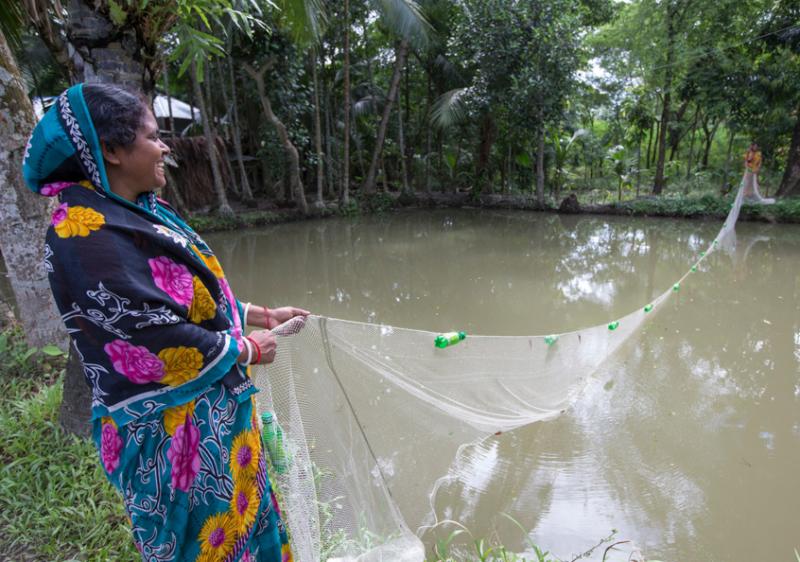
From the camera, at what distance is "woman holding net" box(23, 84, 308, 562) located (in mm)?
766

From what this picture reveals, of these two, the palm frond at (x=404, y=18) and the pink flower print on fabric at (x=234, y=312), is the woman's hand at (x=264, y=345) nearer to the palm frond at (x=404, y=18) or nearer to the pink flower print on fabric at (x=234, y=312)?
the pink flower print on fabric at (x=234, y=312)

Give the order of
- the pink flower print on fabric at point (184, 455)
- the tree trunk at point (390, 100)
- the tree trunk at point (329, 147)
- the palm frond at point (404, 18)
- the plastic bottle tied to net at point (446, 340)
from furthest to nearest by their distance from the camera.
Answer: the tree trunk at point (329, 147), the tree trunk at point (390, 100), the palm frond at point (404, 18), the plastic bottle tied to net at point (446, 340), the pink flower print on fabric at point (184, 455)

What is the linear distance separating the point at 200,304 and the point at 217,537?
0.45 metres

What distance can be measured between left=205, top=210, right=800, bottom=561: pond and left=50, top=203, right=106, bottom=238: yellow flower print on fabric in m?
1.83

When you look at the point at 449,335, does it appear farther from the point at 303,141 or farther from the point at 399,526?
the point at 303,141

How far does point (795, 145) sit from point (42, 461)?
11.3m

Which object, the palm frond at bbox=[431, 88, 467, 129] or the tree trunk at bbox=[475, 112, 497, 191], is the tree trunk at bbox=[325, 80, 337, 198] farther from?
the tree trunk at bbox=[475, 112, 497, 191]

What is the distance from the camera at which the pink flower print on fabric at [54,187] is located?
81cm

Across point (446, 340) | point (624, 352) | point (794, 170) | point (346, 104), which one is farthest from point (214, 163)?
point (794, 170)

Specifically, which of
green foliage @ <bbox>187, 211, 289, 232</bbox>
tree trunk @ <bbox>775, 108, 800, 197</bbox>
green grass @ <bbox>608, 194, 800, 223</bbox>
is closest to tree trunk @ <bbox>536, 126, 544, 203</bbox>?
green grass @ <bbox>608, 194, 800, 223</bbox>

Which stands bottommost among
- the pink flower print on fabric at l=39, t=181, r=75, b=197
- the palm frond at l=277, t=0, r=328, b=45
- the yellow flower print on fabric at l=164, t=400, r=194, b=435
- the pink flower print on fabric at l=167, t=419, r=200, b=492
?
the pink flower print on fabric at l=167, t=419, r=200, b=492

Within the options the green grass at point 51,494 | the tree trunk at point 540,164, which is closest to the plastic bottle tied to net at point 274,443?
the green grass at point 51,494

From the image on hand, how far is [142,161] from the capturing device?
0.86 metres

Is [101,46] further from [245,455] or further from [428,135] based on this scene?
[428,135]
